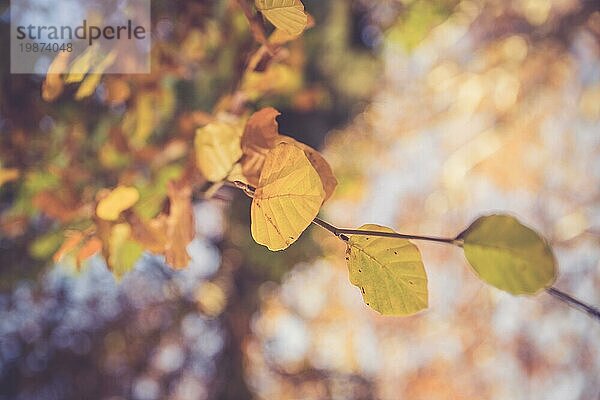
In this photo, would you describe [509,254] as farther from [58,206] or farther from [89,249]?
[58,206]

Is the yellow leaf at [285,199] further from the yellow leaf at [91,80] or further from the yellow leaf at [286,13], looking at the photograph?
the yellow leaf at [91,80]

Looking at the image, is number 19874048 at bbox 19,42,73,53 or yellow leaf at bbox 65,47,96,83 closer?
yellow leaf at bbox 65,47,96,83

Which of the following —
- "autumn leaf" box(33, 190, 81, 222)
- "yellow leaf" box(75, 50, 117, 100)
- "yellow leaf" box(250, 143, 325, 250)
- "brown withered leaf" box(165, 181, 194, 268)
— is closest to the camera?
"yellow leaf" box(250, 143, 325, 250)

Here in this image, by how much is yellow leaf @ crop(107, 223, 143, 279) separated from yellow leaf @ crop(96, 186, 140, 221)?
13 millimetres

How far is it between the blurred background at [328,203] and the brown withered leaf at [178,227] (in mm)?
28

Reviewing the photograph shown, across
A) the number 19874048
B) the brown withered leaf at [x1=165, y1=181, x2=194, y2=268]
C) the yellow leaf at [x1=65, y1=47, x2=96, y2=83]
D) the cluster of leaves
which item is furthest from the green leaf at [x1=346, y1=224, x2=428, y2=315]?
the number 19874048

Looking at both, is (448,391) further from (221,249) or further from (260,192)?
(260,192)

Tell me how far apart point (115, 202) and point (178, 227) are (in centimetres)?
5

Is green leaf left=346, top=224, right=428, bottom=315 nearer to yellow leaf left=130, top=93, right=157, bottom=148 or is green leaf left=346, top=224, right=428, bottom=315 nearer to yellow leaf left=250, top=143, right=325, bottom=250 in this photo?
yellow leaf left=250, top=143, right=325, bottom=250

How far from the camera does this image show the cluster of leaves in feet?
0.81

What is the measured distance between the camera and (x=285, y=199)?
9.8 inches

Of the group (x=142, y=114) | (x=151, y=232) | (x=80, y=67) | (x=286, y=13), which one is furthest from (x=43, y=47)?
(x=286, y=13)

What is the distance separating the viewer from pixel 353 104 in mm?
1715

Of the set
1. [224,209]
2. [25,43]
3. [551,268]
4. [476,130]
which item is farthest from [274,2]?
[476,130]
